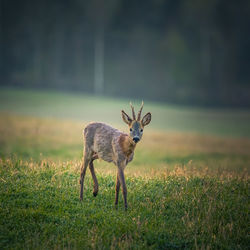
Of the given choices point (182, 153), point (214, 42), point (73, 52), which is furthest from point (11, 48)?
point (182, 153)

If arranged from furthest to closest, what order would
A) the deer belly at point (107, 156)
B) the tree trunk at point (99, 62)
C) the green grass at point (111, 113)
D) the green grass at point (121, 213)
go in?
1. the tree trunk at point (99, 62)
2. the green grass at point (111, 113)
3. the deer belly at point (107, 156)
4. the green grass at point (121, 213)

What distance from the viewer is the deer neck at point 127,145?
25.0 ft

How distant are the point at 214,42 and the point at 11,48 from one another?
94.2 ft

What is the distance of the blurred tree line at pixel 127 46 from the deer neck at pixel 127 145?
41.9 meters

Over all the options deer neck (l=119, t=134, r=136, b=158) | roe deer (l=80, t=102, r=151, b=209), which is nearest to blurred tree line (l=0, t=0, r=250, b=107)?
roe deer (l=80, t=102, r=151, b=209)

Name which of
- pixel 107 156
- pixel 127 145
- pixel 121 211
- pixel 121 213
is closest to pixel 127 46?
pixel 107 156

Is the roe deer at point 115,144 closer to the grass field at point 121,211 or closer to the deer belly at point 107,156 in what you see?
the deer belly at point 107,156

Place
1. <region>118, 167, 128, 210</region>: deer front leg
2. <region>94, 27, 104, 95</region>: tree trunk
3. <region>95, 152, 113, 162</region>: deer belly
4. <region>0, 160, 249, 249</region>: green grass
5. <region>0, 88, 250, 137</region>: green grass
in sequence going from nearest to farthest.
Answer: <region>0, 160, 249, 249</region>: green grass → <region>118, 167, 128, 210</region>: deer front leg → <region>95, 152, 113, 162</region>: deer belly → <region>0, 88, 250, 137</region>: green grass → <region>94, 27, 104, 95</region>: tree trunk

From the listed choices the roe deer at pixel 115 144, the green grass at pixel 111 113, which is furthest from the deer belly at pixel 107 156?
the green grass at pixel 111 113

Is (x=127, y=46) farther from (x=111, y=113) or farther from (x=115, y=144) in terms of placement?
(x=115, y=144)

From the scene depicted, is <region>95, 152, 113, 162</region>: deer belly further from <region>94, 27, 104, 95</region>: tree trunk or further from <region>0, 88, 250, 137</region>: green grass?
<region>94, 27, 104, 95</region>: tree trunk

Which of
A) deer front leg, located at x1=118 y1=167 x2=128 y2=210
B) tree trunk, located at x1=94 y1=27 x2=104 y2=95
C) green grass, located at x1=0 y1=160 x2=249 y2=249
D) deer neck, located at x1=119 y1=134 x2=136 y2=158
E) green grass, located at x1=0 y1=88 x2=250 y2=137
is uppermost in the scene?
tree trunk, located at x1=94 y1=27 x2=104 y2=95

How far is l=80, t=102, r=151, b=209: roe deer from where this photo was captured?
7398 mm

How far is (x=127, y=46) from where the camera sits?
55812 mm
